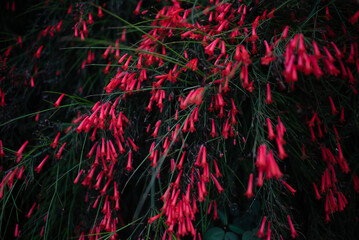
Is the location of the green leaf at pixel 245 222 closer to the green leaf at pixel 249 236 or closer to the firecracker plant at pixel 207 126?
the firecracker plant at pixel 207 126

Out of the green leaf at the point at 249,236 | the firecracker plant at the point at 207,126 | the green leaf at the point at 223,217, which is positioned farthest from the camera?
the green leaf at the point at 223,217

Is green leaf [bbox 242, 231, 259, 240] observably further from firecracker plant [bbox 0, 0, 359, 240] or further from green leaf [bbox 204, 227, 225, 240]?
green leaf [bbox 204, 227, 225, 240]

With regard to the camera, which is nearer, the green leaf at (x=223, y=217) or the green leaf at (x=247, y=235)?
the green leaf at (x=247, y=235)

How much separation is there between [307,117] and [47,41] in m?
2.18

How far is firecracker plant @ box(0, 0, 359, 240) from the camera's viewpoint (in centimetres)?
132

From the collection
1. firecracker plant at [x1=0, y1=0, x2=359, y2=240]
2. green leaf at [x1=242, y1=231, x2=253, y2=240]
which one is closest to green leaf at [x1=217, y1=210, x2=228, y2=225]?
firecracker plant at [x1=0, y1=0, x2=359, y2=240]

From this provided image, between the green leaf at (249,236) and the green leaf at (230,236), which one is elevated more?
the green leaf at (249,236)

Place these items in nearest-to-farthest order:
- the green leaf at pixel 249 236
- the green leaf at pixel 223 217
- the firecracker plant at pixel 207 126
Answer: the firecracker plant at pixel 207 126, the green leaf at pixel 249 236, the green leaf at pixel 223 217

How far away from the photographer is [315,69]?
41.8 inches

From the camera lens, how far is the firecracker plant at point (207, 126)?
1323 millimetres

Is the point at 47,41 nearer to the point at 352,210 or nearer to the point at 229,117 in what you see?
the point at 229,117

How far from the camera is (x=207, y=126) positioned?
4.83ft

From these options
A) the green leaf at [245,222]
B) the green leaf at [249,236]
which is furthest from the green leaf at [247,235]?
the green leaf at [245,222]

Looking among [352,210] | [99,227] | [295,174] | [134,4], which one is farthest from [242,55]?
[134,4]
